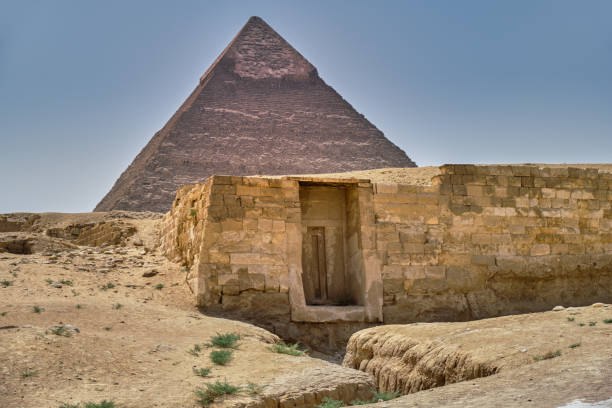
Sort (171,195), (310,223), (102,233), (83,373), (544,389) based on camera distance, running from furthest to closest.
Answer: (171,195), (102,233), (310,223), (83,373), (544,389)

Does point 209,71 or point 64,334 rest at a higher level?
point 209,71

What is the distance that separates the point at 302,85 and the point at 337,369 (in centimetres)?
11114

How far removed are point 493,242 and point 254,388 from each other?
6271mm

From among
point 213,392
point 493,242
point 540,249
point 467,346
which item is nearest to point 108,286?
point 213,392

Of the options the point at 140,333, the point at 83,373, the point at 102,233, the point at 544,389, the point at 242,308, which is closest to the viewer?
the point at 544,389

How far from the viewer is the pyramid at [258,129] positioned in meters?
92.1

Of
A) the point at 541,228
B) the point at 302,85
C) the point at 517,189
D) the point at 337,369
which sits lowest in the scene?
the point at 337,369

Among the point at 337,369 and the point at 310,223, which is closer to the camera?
the point at 337,369

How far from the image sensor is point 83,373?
509 cm

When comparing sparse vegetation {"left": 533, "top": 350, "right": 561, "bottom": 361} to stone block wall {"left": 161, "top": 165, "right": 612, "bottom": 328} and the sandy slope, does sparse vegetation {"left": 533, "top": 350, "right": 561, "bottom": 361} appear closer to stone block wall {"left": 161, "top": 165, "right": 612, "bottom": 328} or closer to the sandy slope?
the sandy slope

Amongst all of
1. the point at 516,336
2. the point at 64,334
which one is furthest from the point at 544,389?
the point at 64,334

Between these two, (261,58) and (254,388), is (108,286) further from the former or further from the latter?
(261,58)

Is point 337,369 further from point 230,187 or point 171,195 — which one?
point 171,195

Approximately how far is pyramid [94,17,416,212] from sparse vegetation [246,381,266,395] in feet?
253
